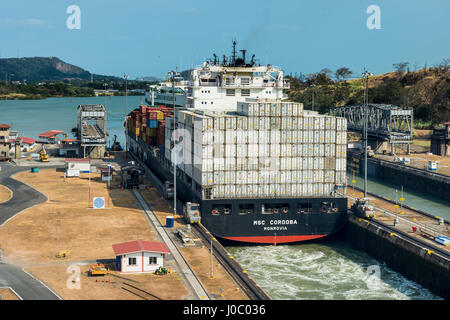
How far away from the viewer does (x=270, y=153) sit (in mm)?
60094

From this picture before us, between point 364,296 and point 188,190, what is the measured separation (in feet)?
84.3

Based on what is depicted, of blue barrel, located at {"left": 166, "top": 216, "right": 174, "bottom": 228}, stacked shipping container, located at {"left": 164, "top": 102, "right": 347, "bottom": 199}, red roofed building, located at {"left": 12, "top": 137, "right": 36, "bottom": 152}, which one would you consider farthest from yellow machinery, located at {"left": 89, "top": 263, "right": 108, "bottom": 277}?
red roofed building, located at {"left": 12, "top": 137, "right": 36, "bottom": 152}

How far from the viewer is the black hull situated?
58938 millimetres

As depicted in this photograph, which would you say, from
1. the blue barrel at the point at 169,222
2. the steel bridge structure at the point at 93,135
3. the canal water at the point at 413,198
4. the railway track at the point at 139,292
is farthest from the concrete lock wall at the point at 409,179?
the railway track at the point at 139,292

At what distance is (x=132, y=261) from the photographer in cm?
4478

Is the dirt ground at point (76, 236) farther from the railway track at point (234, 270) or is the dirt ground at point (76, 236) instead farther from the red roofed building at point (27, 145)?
the red roofed building at point (27, 145)

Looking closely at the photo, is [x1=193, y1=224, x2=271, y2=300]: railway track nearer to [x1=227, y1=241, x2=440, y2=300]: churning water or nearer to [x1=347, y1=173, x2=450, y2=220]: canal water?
[x1=227, y1=241, x2=440, y2=300]: churning water

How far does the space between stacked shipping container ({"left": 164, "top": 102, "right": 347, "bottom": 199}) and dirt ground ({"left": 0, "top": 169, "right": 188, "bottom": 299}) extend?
975cm

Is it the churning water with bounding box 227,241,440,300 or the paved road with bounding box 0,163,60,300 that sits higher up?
the paved road with bounding box 0,163,60,300

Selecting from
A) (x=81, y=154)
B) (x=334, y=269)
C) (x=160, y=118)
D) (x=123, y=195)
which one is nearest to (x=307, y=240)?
(x=334, y=269)

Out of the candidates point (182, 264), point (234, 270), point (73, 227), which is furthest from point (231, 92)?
point (234, 270)

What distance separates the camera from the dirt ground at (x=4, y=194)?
7431 centimetres

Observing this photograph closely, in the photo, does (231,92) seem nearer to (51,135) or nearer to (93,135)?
(93,135)

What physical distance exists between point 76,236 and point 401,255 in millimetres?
30738
